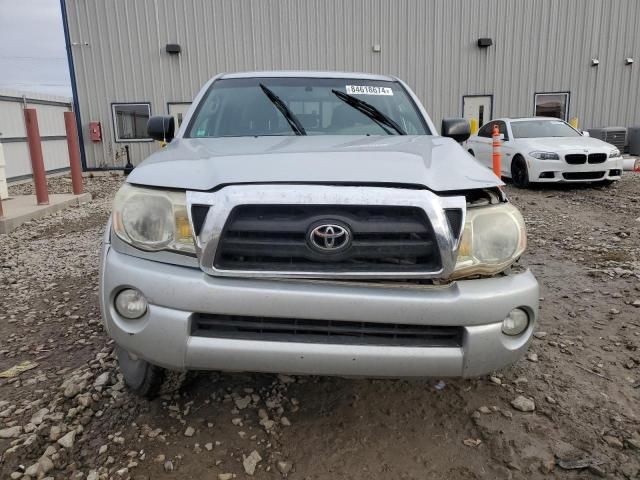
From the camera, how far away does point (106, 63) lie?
1434 cm

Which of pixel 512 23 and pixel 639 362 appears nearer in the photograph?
pixel 639 362

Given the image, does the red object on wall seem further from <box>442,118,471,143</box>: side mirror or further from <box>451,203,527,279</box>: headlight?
<box>451,203,527,279</box>: headlight

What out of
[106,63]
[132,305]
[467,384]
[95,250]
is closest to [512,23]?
[106,63]

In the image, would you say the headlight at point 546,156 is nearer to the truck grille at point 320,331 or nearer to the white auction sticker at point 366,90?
the white auction sticker at point 366,90

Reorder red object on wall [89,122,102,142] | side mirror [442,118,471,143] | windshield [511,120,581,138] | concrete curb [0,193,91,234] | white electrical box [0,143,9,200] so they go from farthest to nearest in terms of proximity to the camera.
Answer: red object on wall [89,122,102,142] < windshield [511,120,581,138] < white electrical box [0,143,9,200] < concrete curb [0,193,91,234] < side mirror [442,118,471,143]

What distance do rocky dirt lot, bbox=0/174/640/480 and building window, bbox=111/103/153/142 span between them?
12335 mm

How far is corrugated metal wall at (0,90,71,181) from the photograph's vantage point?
12219 millimetres

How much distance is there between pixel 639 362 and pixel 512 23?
14468 millimetres

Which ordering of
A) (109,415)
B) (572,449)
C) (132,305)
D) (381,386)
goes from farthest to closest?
(381,386) → (109,415) → (572,449) → (132,305)

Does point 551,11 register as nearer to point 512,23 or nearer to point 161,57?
point 512,23

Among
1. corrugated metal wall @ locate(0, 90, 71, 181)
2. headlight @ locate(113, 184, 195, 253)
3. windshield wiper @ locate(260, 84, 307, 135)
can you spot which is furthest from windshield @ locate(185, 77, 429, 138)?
corrugated metal wall @ locate(0, 90, 71, 181)

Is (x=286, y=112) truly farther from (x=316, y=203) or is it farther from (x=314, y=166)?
(x=316, y=203)

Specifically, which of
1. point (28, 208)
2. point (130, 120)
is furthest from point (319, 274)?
point (130, 120)

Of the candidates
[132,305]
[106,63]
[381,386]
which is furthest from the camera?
[106,63]
